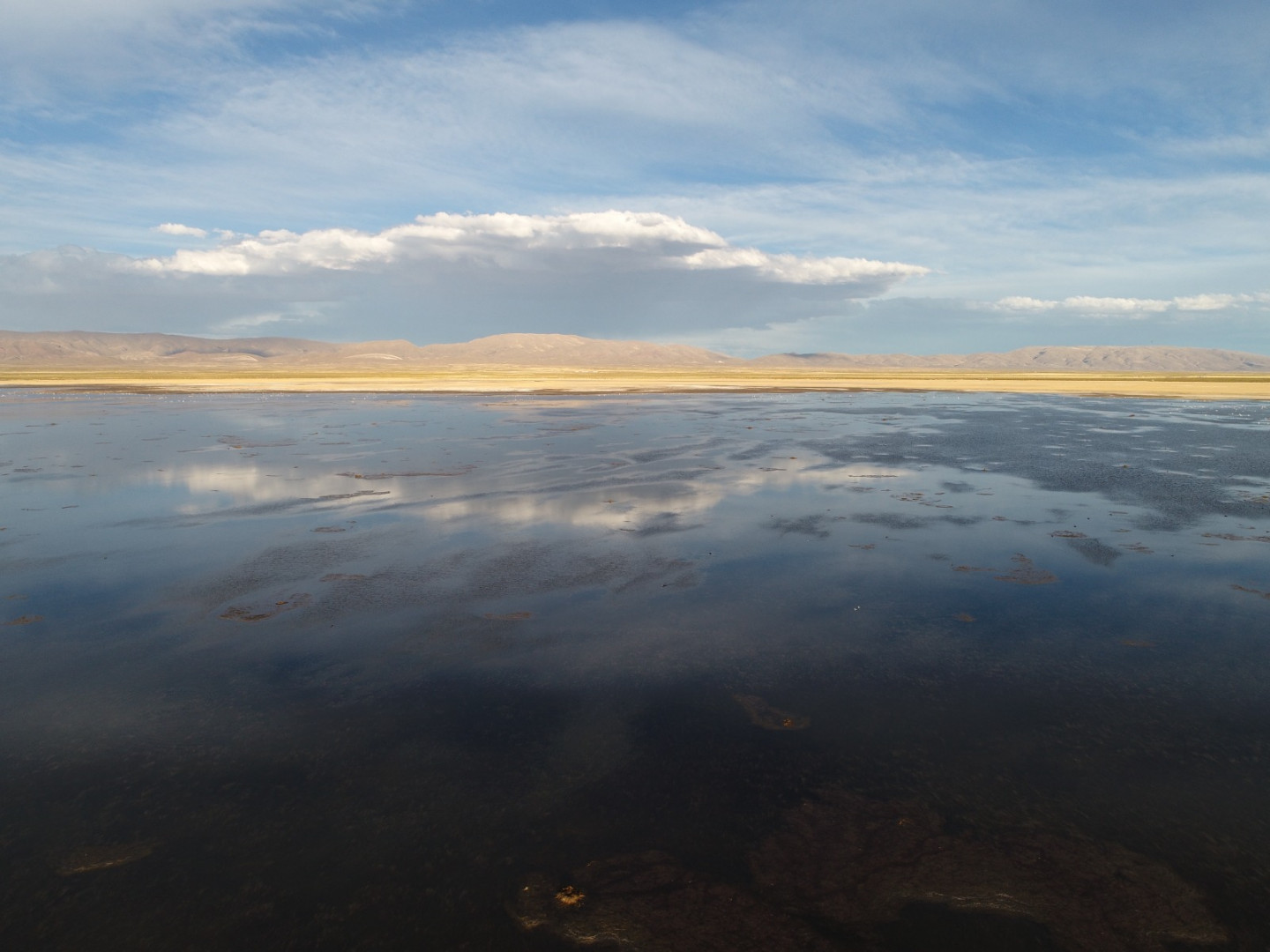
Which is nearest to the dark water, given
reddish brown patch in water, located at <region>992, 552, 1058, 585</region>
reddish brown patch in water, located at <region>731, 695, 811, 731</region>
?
reddish brown patch in water, located at <region>731, 695, 811, 731</region>

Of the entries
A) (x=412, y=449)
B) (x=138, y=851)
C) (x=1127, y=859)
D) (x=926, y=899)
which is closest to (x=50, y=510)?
(x=412, y=449)

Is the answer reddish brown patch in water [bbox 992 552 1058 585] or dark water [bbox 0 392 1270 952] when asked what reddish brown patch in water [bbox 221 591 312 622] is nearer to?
dark water [bbox 0 392 1270 952]

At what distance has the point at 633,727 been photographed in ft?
19.7

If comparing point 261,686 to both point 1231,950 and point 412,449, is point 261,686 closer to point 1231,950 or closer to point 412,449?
point 1231,950

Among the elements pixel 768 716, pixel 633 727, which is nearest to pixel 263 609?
pixel 633 727

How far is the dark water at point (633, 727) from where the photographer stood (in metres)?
4.13

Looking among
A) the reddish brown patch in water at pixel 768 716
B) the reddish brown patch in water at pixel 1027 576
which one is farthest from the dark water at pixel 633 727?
the reddish brown patch in water at pixel 1027 576

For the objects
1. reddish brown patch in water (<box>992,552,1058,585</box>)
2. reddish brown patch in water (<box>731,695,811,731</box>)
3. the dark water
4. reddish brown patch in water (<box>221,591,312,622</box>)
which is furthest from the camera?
reddish brown patch in water (<box>992,552,1058,585</box>)

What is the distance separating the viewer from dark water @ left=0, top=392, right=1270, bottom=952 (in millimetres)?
4133

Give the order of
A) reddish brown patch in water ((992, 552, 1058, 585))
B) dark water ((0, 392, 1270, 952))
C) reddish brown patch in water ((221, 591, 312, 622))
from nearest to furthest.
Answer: dark water ((0, 392, 1270, 952)) → reddish brown patch in water ((221, 591, 312, 622)) → reddish brown patch in water ((992, 552, 1058, 585))

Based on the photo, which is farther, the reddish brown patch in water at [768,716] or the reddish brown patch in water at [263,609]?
the reddish brown patch in water at [263,609]

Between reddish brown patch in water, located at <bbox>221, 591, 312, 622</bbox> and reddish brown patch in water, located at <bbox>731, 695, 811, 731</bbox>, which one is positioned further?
reddish brown patch in water, located at <bbox>221, 591, 312, 622</bbox>

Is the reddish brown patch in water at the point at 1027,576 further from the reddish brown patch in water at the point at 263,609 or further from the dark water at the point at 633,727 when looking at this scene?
the reddish brown patch in water at the point at 263,609

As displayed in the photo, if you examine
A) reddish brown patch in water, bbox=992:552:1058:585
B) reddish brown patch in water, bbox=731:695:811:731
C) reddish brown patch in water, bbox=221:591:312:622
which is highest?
reddish brown patch in water, bbox=221:591:312:622
